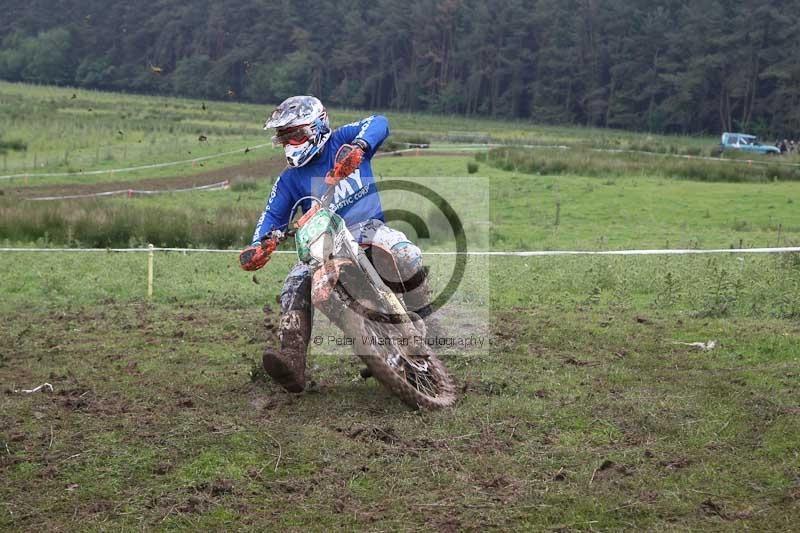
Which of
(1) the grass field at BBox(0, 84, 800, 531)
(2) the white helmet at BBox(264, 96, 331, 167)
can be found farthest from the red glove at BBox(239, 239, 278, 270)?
(1) the grass field at BBox(0, 84, 800, 531)

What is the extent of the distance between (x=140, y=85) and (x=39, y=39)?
569 inches

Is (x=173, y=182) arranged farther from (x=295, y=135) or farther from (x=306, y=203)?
(x=295, y=135)

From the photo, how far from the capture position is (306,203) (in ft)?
28.5

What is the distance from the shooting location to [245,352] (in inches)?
402

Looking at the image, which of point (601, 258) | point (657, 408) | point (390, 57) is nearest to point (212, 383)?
point (657, 408)

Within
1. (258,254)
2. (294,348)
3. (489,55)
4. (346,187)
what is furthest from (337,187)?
(489,55)

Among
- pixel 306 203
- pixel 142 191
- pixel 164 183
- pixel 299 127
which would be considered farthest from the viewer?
pixel 164 183

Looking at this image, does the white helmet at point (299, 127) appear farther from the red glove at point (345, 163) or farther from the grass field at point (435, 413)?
the grass field at point (435, 413)

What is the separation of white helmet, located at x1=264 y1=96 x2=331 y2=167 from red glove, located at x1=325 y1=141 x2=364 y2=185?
0.49 metres

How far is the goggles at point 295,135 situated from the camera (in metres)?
8.26

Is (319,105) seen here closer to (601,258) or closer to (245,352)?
(245,352)

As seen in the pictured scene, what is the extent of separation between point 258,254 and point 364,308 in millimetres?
995

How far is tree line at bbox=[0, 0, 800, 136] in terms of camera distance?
6988 centimetres

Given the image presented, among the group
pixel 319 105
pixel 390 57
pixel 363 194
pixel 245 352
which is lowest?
pixel 245 352
